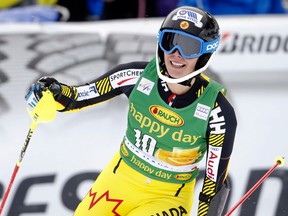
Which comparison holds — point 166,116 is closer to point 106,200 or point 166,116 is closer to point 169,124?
point 169,124

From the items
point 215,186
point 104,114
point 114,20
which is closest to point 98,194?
point 215,186

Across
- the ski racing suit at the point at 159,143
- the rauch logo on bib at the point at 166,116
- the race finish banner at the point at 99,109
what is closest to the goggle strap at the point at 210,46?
the ski racing suit at the point at 159,143

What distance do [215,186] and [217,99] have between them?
0.42 m

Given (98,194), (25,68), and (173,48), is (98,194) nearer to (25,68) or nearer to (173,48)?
(173,48)

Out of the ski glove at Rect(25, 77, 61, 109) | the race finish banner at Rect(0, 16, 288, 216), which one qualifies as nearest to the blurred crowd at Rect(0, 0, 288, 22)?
the race finish banner at Rect(0, 16, 288, 216)

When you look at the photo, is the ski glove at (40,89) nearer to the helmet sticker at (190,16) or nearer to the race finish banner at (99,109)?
the helmet sticker at (190,16)

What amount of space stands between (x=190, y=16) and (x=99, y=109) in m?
2.09

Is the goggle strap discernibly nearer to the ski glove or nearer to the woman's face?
the woman's face

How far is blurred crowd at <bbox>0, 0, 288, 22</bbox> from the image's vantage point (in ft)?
22.1

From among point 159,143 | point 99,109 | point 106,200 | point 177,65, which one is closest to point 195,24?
point 177,65

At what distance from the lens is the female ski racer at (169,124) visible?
13.5 feet

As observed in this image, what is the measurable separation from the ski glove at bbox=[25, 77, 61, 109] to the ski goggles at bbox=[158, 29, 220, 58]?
60cm

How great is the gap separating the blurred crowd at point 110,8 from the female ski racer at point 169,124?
96.2 inches

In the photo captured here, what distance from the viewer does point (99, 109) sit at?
6.05 meters
